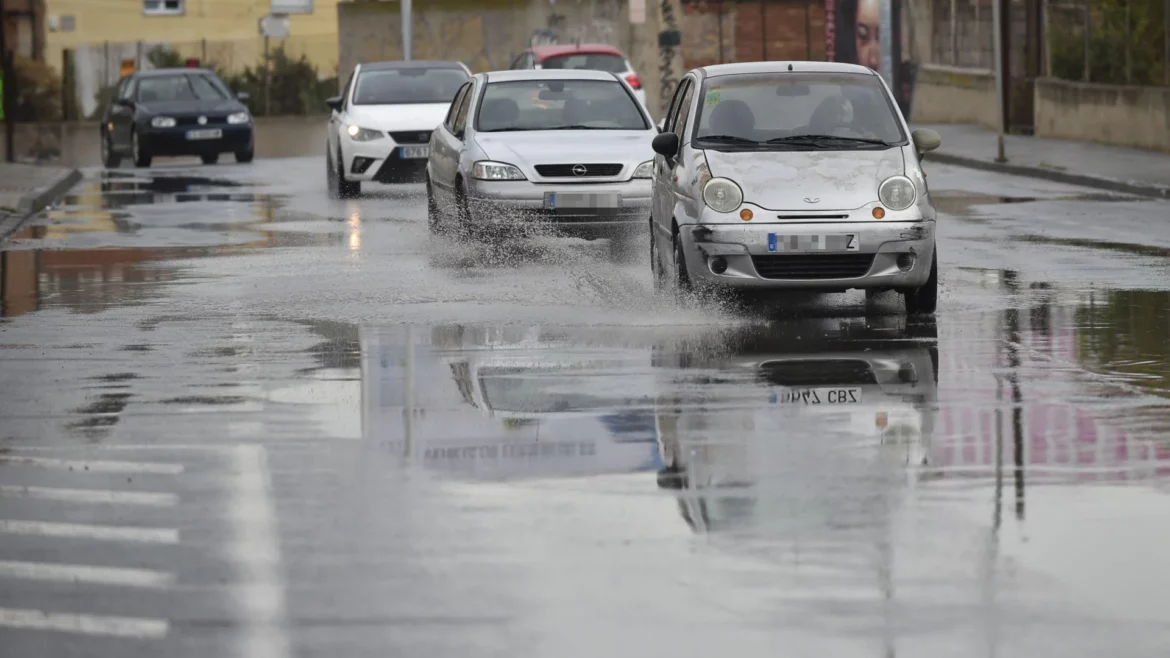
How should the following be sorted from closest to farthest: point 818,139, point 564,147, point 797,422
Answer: point 797,422, point 818,139, point 564,147

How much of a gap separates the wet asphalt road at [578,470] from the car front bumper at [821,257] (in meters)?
0.29

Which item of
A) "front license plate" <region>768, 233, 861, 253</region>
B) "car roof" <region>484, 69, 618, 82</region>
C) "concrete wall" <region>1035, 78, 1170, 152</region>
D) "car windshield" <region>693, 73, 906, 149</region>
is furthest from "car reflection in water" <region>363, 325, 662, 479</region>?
"concrete wall" <region>1035, 78, 1170, 152</region>

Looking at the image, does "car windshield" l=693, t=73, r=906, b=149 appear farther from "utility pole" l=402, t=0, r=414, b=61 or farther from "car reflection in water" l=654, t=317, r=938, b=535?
"utility pole" l=402, t=0, r=414, b=61

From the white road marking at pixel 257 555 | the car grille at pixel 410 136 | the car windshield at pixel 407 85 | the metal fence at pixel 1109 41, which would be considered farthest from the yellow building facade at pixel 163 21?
the white road marking at pixel 257 555

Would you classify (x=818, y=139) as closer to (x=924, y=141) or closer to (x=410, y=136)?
(x=924, y=141)

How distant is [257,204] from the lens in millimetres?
25422

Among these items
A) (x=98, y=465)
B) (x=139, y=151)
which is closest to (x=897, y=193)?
(x=98, y=465)

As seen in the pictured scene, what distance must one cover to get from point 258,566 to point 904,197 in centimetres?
742

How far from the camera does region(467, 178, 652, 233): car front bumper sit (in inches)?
730

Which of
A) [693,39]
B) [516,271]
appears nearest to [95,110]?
[693,39]

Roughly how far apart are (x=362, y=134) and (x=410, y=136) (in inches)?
21.5

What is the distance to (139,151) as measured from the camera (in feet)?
114

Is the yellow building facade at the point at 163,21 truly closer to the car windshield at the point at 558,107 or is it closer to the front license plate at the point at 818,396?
the car windshield at the point at 558,107

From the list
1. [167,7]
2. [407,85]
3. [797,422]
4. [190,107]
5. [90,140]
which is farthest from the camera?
[167,7]
